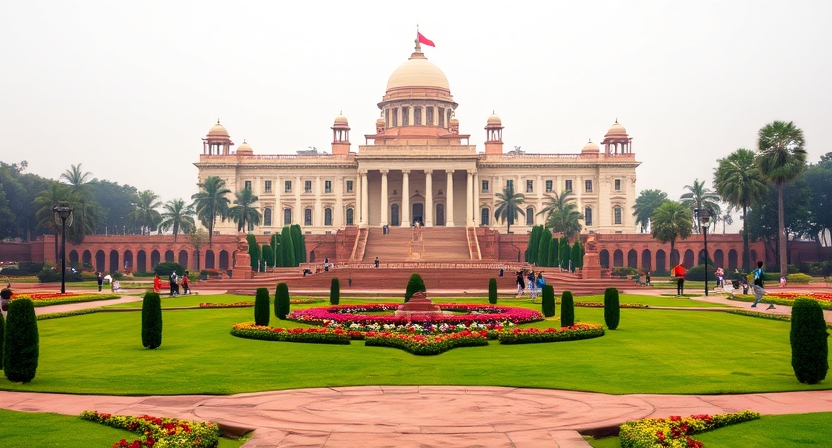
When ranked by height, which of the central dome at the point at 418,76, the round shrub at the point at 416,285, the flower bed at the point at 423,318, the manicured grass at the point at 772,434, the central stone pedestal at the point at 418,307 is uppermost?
the central dome at the point at 418,76

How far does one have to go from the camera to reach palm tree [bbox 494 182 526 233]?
82.6 m

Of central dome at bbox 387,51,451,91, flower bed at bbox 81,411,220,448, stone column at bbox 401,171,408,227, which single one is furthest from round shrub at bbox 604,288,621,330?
central dome at bbox 387,51,451,91

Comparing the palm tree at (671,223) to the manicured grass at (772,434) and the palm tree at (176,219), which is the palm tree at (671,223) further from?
the manicured grass at (772,434)

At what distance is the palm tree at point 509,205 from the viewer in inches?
3253

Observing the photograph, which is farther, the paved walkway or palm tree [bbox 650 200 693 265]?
palm tree [bbox 650 200 693 265]

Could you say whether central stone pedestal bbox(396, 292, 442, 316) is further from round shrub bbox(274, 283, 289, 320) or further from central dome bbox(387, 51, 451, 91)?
central dome bbox(387, 51, 451, 91)

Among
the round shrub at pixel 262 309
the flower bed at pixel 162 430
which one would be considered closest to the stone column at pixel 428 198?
the round shrub at pixel 262 309

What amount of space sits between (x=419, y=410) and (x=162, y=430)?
3.68m

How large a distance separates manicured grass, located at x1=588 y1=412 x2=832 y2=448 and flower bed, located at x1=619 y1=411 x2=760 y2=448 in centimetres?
11

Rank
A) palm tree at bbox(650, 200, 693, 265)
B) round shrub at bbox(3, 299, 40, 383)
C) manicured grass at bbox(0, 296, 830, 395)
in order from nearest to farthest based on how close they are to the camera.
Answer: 1. round shrub at bbox(3, 299, 40, 383)
2. manicured grass at bbox(0, 296, 830, 395)
3. palm tree at bbox(650, 200, 693, 265)

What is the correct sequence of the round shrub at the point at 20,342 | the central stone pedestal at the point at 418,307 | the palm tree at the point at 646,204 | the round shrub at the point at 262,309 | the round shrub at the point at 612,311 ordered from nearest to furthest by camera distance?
1. the round shrub at the point at 20,342
2. the round shrub at the point at 262,309
3. the round shrub at the point at 612,311
4. the central stone pedestal at the point at 418,307
5. the palm tree at the point at 646,204

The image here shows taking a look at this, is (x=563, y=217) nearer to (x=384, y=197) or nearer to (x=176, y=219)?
(x=384, y=197)

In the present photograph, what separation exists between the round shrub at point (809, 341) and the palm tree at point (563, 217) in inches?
2557

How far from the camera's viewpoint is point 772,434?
1149 cm
